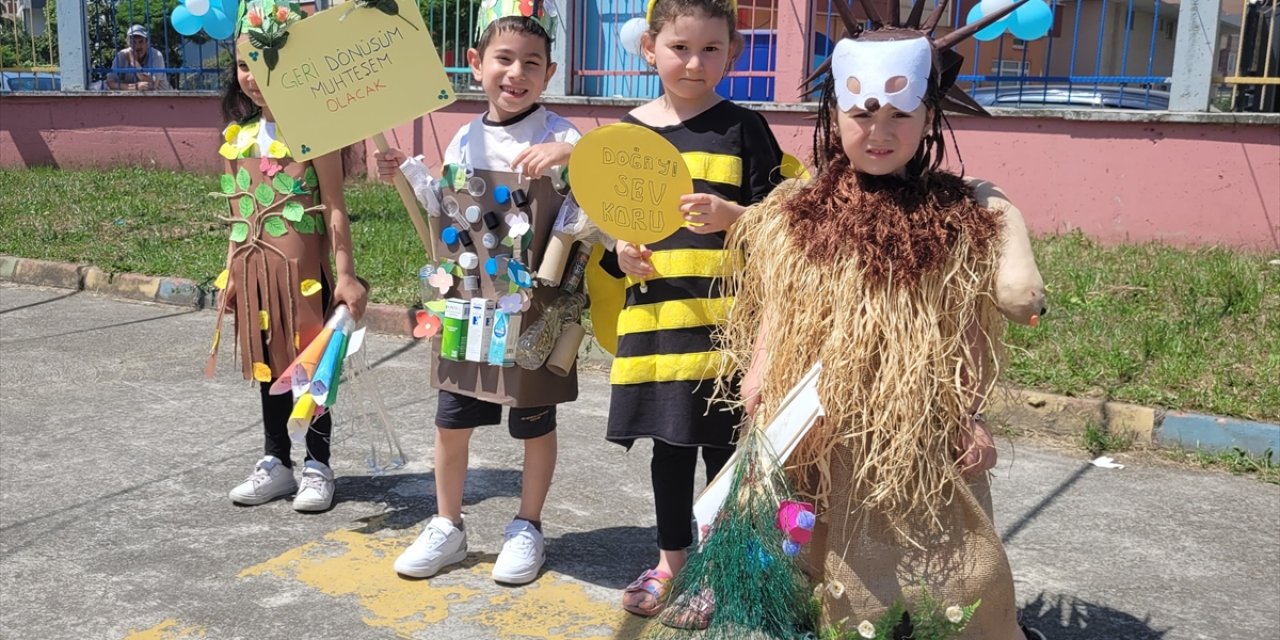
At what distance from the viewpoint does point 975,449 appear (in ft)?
7.63

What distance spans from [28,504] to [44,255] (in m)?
4.81

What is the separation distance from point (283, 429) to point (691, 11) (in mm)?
2112

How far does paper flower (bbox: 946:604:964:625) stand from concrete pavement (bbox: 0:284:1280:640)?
2.81 ft

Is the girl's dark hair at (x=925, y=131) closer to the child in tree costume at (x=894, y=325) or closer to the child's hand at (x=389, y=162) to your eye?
the child in tree costume at (x=894, y=325)

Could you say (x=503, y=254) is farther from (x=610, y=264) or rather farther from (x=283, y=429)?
(x=283, y=429)

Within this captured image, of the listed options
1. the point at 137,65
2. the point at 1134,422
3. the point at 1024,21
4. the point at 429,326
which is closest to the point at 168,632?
the point at 429,326

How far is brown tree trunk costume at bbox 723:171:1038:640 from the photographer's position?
2.28m

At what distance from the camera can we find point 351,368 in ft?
11.6

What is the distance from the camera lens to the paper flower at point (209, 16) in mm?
3533

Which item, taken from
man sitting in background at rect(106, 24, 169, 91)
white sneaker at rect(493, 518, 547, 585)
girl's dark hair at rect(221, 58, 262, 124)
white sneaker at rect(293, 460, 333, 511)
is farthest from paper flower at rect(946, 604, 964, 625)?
man sitting in background at rect(106, 24, 169, 91)

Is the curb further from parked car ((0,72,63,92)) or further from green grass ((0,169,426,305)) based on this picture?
parked car ((0,72,63,92))

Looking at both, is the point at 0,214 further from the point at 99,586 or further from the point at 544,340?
the point at 544,340

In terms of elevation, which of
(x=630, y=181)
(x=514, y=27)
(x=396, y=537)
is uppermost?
(x=514, y=27)

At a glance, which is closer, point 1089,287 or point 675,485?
point 675,485
